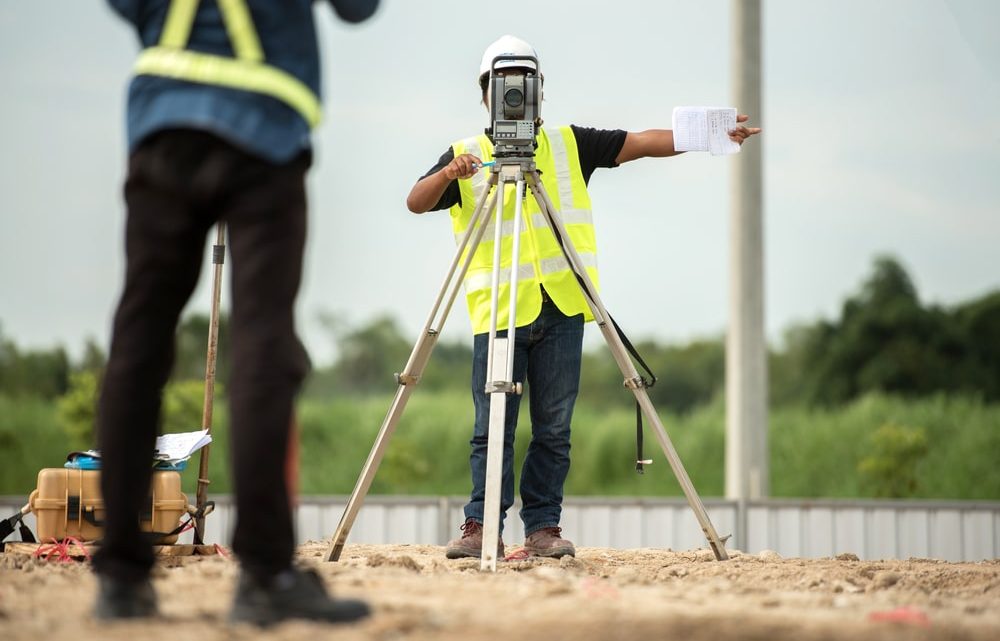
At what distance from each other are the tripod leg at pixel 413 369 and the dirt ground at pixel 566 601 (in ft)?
0.46

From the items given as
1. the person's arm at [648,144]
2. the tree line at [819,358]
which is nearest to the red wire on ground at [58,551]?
the person's arm at [648,144]

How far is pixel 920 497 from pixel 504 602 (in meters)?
13.4

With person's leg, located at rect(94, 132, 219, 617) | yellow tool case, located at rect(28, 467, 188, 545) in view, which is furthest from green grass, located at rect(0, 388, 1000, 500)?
person's leg, located at rect(94, 132, 219, 617)

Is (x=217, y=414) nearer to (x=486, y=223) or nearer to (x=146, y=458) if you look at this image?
(x=486, y=223)

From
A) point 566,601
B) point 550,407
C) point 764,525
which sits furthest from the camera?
point 764,525

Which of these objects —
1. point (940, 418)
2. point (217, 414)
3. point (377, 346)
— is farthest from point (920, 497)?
point (377, 346)

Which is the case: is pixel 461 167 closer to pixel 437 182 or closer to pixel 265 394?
pixel 437 182

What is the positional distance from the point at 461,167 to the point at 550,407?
40.6 inches

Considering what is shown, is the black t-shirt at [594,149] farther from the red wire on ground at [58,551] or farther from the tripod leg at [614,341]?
the red wire on ground at [58,551]

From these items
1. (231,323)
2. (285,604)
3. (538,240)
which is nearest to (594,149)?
(538,240)

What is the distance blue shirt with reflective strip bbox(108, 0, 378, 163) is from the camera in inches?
113

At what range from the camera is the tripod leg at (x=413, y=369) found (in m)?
4.80

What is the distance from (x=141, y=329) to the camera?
2.97 m

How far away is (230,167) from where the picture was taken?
114 inches
